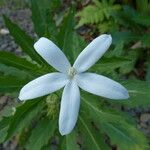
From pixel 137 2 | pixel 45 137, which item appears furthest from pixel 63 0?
pixel 45 137

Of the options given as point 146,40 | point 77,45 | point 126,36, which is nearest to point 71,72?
point 77,45

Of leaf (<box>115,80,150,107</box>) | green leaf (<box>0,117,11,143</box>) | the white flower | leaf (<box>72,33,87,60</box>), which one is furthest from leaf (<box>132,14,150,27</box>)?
the white flower

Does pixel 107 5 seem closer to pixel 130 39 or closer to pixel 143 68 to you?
pixel 130 39

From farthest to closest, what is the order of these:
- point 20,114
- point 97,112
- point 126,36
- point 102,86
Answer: point 126,36, point 97,112, point 20,114, point 102,86

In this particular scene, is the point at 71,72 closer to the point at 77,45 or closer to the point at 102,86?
the point at 102,86

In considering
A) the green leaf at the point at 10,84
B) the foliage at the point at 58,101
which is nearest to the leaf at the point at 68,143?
the foliage at the point at 58,101

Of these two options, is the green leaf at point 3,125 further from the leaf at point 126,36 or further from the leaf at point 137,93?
the leaf at point 126,36
